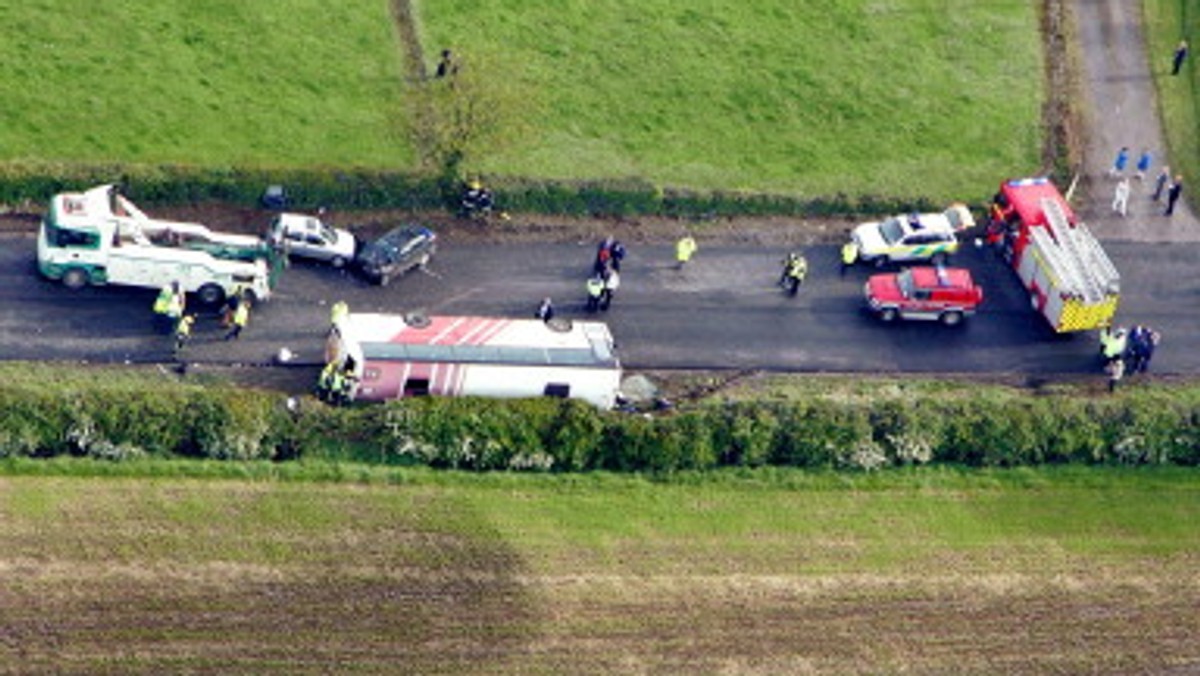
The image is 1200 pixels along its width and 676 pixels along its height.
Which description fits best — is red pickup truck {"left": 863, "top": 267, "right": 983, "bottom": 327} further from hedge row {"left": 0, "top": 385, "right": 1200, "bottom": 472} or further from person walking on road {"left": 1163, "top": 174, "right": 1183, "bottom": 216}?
Answer: person walking on road {"left": 1163, "top": 174, "right": 1183, "bottom": 216}

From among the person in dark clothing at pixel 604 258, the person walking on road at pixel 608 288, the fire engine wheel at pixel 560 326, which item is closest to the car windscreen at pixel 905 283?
the person walking on road at pixel 608 288

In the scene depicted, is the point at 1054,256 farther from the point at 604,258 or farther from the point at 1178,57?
the point at 1178,57

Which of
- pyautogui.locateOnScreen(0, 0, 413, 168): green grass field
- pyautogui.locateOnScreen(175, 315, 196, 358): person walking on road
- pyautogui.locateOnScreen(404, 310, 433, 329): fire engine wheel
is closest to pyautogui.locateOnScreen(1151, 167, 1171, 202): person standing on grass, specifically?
pyautogui.locateOnScreen(0, 0, 413, 168): green grass field

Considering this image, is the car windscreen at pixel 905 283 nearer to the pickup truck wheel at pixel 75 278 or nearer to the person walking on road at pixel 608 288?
the person walking on road at pixel 608 288

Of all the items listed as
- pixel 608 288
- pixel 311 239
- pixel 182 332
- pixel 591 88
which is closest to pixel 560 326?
pixel 608 288

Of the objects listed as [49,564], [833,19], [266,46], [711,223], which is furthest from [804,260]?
[49,564]

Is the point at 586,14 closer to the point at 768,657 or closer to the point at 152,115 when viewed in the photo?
the point at 152,115
